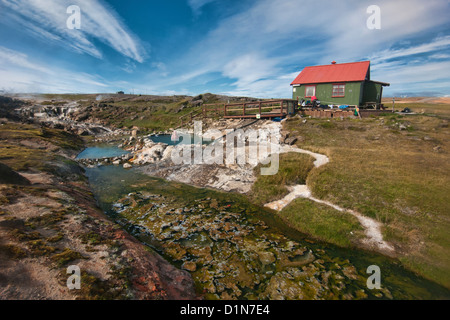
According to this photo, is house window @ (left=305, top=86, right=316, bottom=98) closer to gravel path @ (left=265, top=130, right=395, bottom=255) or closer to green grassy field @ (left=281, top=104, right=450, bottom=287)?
green grassy field @ (left=281, top=104, right=450, bottom=287)

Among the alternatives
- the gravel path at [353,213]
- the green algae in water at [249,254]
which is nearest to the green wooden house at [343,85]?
the gravel path at [353,213]

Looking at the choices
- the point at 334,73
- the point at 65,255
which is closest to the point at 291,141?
the point at 334,73

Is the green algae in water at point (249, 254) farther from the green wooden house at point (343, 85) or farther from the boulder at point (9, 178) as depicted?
the green wooden house at point (343, 85)

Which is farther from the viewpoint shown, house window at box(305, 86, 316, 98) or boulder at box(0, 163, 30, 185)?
house window at box(305, 86, 316, 98)

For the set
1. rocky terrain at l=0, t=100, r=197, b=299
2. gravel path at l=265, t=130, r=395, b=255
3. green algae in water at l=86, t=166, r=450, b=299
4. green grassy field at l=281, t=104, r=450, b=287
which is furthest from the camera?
gravel path at l=265, t=130, r=395, b=255

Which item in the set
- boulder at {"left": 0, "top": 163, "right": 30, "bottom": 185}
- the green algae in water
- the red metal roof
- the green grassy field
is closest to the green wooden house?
the red metal roof

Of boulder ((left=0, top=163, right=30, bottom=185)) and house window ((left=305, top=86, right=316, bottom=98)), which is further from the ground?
house window ((left=305, top=86, right=316, bottom=98))

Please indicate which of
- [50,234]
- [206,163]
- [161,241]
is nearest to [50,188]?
[50,234]
